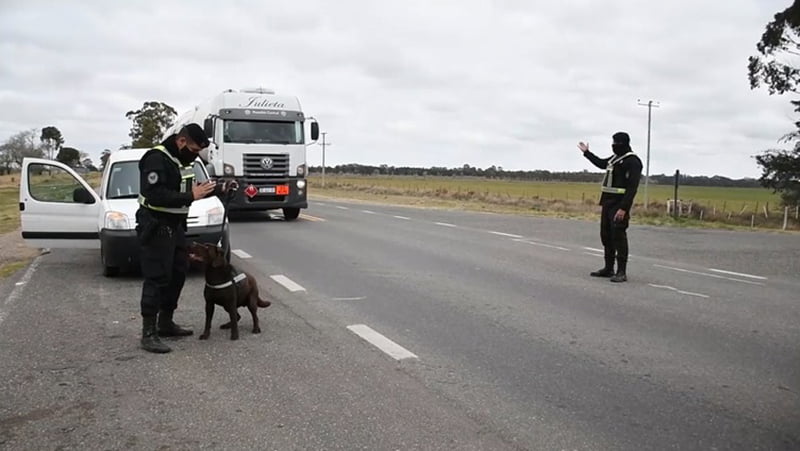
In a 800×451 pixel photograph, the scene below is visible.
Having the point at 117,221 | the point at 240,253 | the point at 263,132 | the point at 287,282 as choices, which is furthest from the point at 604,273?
the point at 263,132

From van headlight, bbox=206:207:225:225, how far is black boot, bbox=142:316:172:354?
387cm

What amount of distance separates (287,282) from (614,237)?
4418 millimetres

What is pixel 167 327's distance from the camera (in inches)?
238

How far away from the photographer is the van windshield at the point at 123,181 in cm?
992

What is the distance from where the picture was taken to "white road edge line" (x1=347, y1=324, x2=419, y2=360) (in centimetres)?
554

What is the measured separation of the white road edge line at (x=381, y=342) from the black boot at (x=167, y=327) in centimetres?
148

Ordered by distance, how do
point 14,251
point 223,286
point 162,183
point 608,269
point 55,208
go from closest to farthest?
1. point 162,183
2. point 223,286
3. point 55,208
4. point 608,269
5. point 14,251

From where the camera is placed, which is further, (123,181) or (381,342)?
(123,181)

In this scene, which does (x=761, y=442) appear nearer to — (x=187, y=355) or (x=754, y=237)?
(x=187, y=355)

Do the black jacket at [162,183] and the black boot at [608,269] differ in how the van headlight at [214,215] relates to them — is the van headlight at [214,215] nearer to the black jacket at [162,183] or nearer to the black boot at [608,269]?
the black jacket at [162,183]

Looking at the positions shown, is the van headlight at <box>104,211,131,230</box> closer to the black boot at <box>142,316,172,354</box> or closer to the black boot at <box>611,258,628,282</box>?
the black boot at <box>142,316,172,354</box>

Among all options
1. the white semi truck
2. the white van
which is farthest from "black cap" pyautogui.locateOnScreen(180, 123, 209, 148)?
the white semi truck

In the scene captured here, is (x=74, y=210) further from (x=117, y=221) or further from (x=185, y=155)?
(x=185, y=155)

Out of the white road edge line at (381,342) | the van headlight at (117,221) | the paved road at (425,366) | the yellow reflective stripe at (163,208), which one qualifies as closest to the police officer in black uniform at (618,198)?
the paved road at (425,366)
